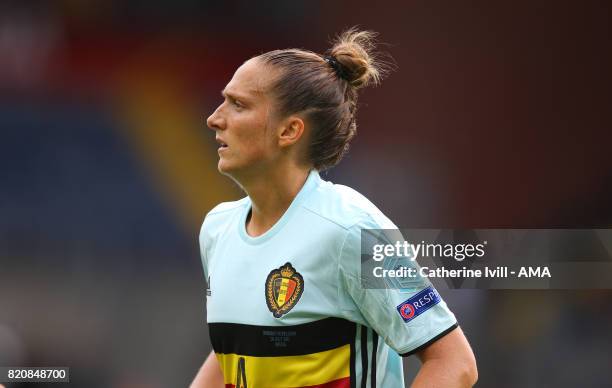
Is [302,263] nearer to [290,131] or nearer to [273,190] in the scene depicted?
[273,190]

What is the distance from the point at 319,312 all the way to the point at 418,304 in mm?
243

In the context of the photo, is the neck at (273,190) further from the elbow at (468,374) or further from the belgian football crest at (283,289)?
the elbow at (468,374)

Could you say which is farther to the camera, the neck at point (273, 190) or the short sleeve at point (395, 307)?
the neck at point (273, 190)

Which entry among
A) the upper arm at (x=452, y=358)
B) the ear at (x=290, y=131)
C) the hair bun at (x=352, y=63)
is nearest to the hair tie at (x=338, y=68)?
the hair bun at (x=352, y=63)

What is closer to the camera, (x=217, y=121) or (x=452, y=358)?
(x=452, y=358)

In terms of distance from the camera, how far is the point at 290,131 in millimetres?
2361

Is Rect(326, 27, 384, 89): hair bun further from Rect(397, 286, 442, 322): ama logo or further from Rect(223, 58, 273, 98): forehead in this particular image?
Rect(397, 286, 442, 322): ama logo

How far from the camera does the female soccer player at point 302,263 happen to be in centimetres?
210

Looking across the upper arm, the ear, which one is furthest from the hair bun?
the upper arm

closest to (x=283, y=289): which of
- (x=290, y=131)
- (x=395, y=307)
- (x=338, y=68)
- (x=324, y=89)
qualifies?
(x=395, y=307)

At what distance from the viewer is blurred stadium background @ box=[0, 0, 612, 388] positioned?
19.4 ft

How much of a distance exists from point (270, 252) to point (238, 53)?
173 inches

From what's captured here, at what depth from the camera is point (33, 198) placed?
6.19 meters

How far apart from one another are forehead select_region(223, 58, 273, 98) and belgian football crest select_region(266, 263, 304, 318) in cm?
48
